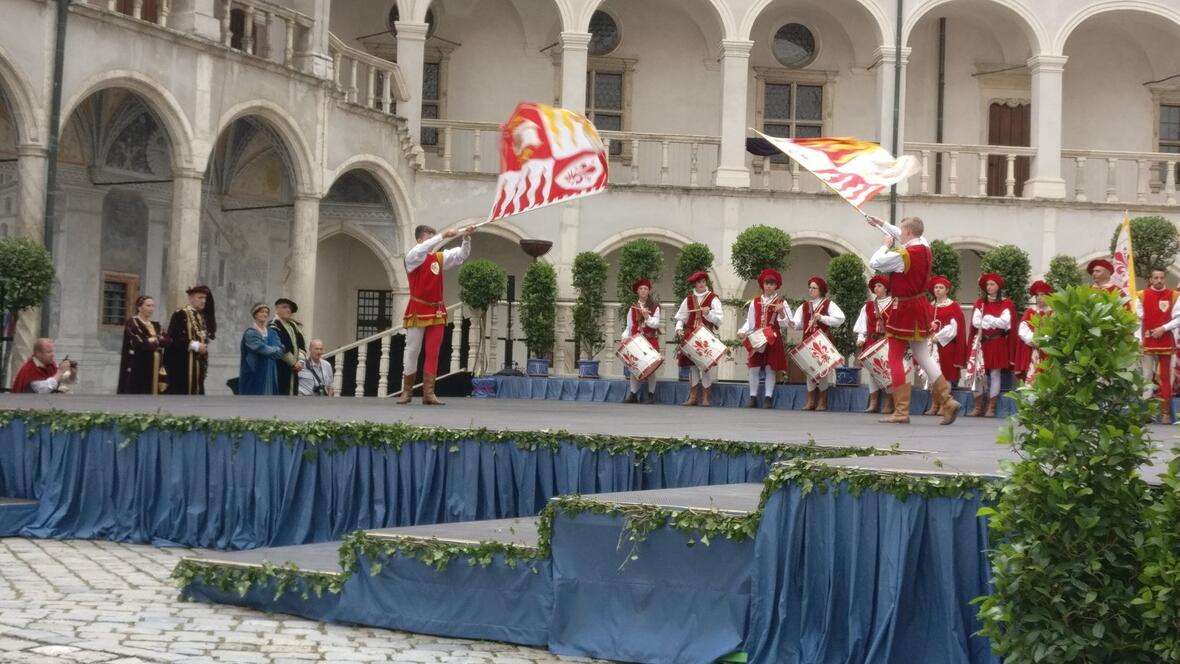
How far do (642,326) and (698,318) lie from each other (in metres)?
0.70

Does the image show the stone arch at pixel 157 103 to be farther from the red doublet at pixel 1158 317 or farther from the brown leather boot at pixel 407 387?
the red doublet at pixel 1158 317

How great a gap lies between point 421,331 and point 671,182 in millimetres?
13818

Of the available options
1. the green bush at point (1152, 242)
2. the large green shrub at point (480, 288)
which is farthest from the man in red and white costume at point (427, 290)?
the green bush at point (1152, 242)

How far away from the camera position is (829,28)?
30219mm

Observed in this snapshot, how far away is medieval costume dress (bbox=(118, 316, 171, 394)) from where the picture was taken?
1609 centimetres

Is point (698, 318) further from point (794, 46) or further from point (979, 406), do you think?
point (794, 46)

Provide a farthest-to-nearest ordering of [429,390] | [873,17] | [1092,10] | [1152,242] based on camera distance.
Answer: [1092,10], [873,17], [1152,242], [429,390]

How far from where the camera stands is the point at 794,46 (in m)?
30.4

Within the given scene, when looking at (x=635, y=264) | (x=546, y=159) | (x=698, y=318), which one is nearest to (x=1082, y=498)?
(x=546, y=159)

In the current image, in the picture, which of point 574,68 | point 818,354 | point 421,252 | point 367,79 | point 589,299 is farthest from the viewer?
point 574,68

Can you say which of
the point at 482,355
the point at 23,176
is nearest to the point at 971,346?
the point at 482,355

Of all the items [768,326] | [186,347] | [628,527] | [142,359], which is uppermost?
[768,326]

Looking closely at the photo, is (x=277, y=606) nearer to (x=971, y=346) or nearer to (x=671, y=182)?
(x=971, y=346)

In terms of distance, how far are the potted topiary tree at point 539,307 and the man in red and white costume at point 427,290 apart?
6.22 meters
